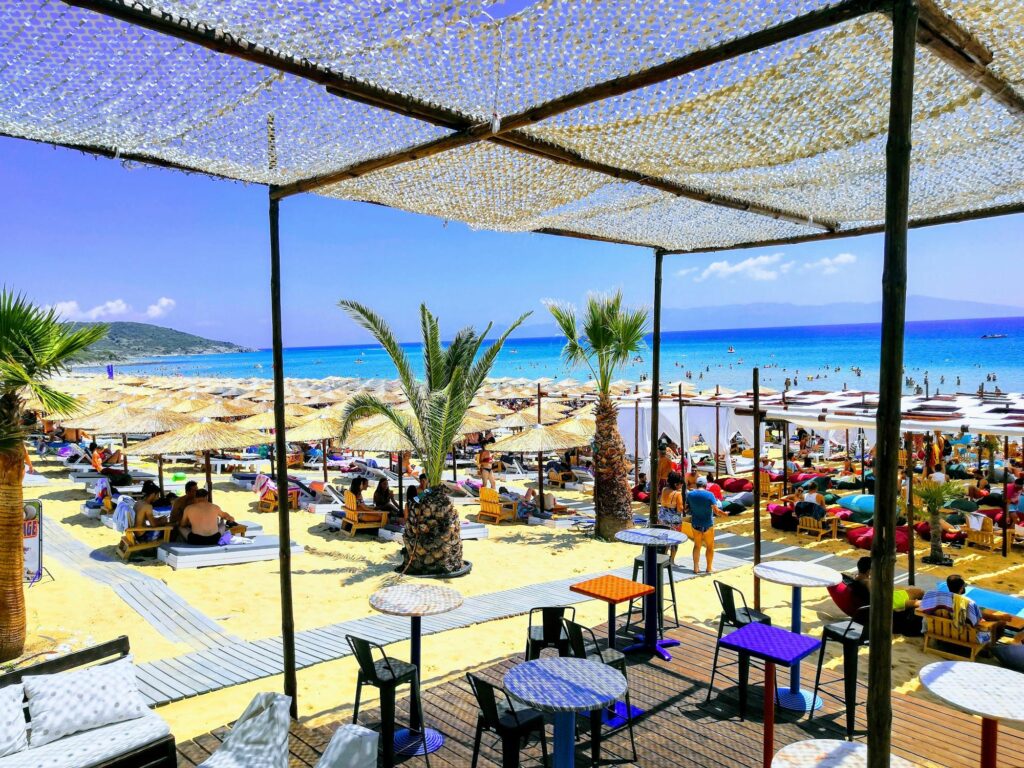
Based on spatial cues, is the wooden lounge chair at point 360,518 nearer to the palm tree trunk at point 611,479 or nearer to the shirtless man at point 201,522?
the shirtless man at point 201,522

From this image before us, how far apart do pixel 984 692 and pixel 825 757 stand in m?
1.15

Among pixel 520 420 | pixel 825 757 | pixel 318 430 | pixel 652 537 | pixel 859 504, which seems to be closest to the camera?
pixel 825 757

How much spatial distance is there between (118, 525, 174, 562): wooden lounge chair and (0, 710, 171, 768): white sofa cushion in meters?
7.10

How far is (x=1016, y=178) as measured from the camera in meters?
3.94

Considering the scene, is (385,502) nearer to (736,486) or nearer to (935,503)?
(736,486)

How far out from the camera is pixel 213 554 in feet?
32.9

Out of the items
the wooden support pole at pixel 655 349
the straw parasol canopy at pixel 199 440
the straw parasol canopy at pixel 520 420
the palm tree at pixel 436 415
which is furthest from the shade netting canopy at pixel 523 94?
the straw parasol canopy at pixel 520 420

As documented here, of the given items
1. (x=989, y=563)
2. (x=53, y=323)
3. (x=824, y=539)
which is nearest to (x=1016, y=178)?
(x=53, y=323)

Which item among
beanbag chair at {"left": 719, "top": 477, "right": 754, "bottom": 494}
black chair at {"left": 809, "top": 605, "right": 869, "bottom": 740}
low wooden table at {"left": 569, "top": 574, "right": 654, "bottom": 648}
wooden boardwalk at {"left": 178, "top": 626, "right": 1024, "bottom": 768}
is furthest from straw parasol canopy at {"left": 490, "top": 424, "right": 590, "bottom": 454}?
black chair at {"left": 809, "top": 605, "right": 869, "bottom": 740}

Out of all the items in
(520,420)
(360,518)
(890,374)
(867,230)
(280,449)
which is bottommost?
(360,518)

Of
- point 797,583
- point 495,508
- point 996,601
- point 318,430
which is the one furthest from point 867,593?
point 318,430

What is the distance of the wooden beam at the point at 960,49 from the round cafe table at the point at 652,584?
3877 millimetres

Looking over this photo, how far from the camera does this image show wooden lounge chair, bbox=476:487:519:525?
13.9 m

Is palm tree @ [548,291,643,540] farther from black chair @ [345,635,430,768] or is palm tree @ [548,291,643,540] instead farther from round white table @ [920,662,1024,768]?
round white table @ [920,662,1024,768]
